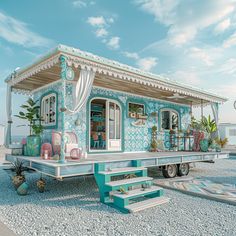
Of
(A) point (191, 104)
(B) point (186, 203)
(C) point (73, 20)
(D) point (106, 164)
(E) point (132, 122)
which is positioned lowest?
(B) point (186, 203)

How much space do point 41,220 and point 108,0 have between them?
6.63 metres

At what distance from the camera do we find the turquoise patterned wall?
254 inches

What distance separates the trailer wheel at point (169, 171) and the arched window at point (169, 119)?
280cm

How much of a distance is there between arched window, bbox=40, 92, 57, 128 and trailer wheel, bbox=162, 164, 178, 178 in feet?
12.6

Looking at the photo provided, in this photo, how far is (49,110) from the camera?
690 cm

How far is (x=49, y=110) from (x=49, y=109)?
3 cm

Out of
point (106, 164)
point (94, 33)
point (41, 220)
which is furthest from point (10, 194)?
point (94, 33)

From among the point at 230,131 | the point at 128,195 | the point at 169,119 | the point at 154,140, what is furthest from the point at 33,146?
the point at 230,131

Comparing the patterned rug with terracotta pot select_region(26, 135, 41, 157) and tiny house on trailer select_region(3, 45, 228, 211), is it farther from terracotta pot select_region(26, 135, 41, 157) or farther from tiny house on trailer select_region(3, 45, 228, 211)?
terracotta pot select_region(26, 135, 41, 157)

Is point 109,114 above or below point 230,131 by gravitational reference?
above

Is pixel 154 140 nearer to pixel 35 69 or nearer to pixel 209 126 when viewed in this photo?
A: pixel 209 126

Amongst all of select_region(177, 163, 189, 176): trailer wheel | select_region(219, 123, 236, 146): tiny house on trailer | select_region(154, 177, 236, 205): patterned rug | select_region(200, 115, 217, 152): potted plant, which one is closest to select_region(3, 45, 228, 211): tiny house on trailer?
select_region(177, 163, 189, 176): trailer wheel

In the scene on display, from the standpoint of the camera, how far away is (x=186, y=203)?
4188 millimetres

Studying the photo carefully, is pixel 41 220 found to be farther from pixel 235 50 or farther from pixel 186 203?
pixel 235 50
